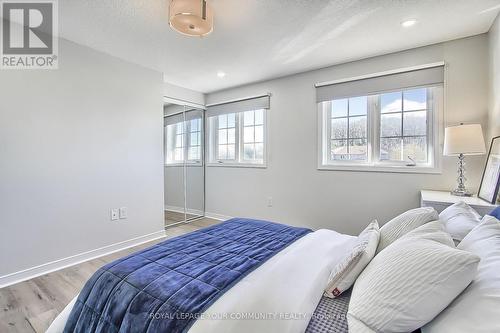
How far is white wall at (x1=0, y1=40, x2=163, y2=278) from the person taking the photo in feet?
7.54

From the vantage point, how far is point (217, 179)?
4.55 meters

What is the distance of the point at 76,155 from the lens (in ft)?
8.86

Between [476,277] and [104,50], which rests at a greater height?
[104,50]

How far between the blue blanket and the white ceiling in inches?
74.5

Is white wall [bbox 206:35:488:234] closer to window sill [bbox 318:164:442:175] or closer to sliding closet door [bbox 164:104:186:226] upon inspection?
window sill [bbox 318:164:442:175]

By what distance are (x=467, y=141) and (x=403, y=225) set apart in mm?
1516

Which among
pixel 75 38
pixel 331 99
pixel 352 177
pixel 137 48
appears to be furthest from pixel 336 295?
pixel 75 38

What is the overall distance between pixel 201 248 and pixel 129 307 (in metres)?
0.53

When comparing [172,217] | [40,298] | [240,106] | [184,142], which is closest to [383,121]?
[240,106]

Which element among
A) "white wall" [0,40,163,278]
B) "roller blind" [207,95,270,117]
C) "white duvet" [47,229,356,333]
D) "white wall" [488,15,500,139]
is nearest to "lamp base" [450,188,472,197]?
"white wall" [488,15,500,139]

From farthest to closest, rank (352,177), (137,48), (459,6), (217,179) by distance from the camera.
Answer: (217,179) < (352,177) < (137,48) < (459,6)

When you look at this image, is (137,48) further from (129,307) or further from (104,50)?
(129,307)

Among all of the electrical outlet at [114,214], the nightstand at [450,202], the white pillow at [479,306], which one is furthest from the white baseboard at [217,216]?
the white pillow at [479,306]

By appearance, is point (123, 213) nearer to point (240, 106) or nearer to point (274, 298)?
point (240, 106)
